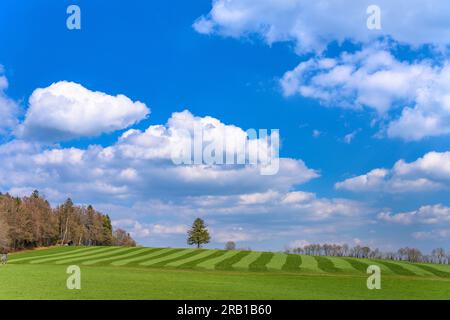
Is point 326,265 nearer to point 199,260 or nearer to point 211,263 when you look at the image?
point 211,263

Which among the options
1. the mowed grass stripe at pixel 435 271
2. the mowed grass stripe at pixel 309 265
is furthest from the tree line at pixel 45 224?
the mowed grass stripe at pixel 435 271

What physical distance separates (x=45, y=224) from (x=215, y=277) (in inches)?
4317

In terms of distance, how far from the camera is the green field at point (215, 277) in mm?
36719

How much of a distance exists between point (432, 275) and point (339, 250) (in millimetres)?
81998

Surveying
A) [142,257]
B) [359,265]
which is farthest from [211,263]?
[359,265]

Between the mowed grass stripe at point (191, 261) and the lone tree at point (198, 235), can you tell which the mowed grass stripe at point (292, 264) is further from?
the lone tree at point (198, 235)

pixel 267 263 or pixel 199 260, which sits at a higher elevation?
pixel 267 263

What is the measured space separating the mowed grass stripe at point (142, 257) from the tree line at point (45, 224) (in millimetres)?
39622

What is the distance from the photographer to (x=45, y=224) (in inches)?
5989

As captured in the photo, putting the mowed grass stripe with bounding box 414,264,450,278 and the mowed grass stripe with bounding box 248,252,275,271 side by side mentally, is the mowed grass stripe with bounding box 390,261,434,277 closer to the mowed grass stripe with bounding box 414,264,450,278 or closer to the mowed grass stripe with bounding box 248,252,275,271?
the mowed grass stripe with bounding box 414,264,450,278

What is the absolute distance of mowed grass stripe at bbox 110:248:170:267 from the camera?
94.5m

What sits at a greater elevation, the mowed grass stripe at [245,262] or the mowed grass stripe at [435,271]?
the mowed grass stripe at [245,262]

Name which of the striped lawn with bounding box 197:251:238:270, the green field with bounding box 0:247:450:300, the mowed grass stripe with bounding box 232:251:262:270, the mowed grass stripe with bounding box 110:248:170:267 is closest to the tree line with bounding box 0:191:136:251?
the green field with bounding box 0:247:450:300
